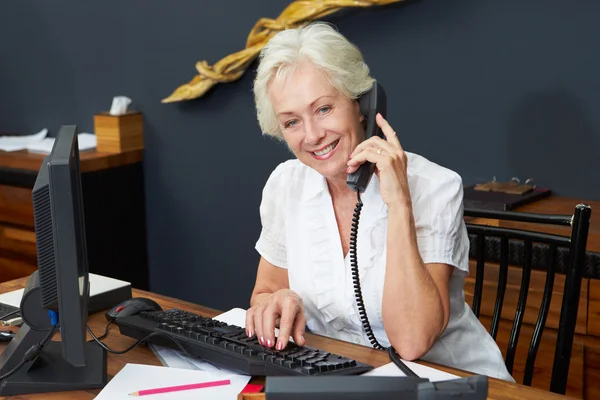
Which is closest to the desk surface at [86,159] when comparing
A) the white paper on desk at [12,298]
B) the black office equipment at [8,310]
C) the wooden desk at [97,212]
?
the wooden desk at [97,212]

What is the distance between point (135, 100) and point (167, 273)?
2.85 feet

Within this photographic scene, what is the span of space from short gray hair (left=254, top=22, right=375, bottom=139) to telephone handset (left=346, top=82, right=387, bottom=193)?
0.02m

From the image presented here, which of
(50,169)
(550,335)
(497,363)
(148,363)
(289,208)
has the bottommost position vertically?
(550,335)

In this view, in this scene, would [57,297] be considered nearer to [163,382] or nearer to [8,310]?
[163,382]

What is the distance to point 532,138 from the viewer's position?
2.78 m

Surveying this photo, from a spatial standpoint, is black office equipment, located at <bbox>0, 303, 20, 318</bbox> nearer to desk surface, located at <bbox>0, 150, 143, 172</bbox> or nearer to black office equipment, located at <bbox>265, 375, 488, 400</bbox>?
black office equipment, located at <bbox>265, 375, 488, 400</bbox>

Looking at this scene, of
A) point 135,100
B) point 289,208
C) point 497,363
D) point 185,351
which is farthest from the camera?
point 135,100

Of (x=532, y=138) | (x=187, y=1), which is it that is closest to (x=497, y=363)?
(x=532, y=138)

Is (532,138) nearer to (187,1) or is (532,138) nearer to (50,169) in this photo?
(187,1)

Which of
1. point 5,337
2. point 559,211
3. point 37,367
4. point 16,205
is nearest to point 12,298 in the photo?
Result: point 5,337

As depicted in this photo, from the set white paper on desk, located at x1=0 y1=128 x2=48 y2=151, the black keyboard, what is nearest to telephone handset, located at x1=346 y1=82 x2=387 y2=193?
the black keyboard

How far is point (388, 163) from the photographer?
1.58m

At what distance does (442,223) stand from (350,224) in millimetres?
248

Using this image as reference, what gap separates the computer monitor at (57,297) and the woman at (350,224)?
348 millimetres
